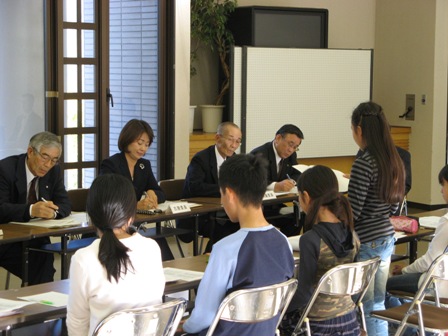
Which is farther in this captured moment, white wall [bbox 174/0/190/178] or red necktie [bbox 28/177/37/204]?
white wall [bbox 174/0/190/178]

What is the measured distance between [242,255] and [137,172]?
2.87 metres

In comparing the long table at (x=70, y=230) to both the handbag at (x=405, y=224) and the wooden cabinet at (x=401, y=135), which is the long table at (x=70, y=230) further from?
the wooden cabinet at (x=401, y=135)

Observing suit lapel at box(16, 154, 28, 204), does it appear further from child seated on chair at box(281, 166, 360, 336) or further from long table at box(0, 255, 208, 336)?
child seated on chair at box(281, 166, 360, 336)

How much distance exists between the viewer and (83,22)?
729 centimetres

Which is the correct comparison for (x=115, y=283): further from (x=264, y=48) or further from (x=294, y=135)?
(x=264, y=48)

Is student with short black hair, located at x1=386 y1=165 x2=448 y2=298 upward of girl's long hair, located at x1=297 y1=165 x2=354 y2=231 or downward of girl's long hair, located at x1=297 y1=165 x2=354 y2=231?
downward

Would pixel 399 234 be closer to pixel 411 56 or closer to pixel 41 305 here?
pixel 41 305

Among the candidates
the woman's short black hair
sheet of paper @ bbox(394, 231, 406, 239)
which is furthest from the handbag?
the woman's short black hair

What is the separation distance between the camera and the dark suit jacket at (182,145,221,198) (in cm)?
600

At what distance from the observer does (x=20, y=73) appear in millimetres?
7012

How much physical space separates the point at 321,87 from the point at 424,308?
18.0ft

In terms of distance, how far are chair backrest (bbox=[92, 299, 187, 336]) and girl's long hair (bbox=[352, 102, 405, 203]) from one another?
174 cm

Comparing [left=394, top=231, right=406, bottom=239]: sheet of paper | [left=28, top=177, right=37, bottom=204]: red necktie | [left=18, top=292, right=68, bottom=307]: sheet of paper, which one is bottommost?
[left=394, top=231, right=406, bottom=239]: sheet of paper

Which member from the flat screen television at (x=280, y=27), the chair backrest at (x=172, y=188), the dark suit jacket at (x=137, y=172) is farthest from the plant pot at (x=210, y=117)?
the dark suit jacket at (x=137, y=172)
